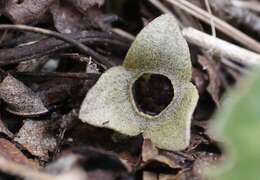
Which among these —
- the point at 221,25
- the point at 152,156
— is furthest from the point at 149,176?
the point at 221,25

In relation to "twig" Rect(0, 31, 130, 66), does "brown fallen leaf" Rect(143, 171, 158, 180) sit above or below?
below

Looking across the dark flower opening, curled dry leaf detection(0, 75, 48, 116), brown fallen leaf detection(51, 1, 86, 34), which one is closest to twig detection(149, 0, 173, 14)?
brown fallen leaf detection(51, 1, 86, 34)

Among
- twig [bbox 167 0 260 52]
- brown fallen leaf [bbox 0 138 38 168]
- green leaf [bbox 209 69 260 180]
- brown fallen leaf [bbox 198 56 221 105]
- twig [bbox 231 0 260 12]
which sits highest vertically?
green leaf [bbox 209 69 260 180]

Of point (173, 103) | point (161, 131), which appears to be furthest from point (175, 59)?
point (161, 131)

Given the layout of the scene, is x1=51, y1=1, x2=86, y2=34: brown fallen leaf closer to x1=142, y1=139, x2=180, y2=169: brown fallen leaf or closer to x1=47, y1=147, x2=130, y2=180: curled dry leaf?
x1=142, y1=139, x2=180, y2=169: brown fallen leaf

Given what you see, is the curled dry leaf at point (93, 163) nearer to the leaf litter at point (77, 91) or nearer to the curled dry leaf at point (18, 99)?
the leaf litter at point (77, 91)

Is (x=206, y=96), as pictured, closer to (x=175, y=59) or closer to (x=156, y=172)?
(x=175, y=59)

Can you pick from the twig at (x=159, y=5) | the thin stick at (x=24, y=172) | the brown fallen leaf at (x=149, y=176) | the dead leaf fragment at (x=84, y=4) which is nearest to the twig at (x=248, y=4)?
the twig at (x=159, y=5)
